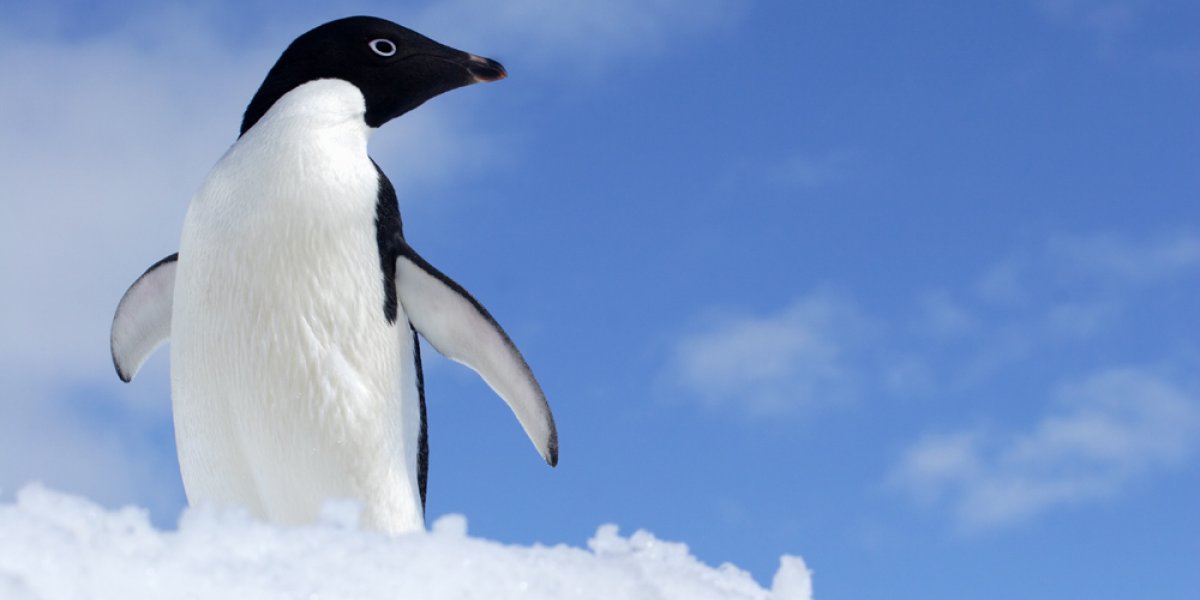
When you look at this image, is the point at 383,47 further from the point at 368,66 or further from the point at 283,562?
the point at 283,562

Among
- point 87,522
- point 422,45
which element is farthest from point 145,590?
point 422,45

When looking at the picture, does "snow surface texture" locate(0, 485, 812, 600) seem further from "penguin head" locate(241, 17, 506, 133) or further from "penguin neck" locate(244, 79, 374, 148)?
"penguin head" locate(241, 17, 506, 133)

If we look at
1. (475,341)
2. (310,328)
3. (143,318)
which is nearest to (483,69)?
(475,341)

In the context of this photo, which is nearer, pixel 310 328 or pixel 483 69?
pixel 310 328

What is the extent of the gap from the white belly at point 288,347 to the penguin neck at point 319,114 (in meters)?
0.07

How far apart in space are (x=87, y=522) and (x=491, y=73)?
10.8 feet

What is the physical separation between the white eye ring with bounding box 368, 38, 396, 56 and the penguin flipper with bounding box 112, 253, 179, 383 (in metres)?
1.09

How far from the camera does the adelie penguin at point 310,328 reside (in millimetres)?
3178

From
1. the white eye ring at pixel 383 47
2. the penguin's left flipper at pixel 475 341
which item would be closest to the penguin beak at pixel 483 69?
the white eye ring at pixel 383 47

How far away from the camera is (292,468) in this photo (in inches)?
125

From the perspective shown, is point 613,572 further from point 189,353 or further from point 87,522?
point 189,353

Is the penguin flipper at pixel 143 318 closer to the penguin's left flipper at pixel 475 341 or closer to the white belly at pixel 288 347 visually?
the white belly at pixel 288 347

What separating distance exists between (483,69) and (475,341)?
1090 millimetres

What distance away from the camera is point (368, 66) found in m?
3.79
